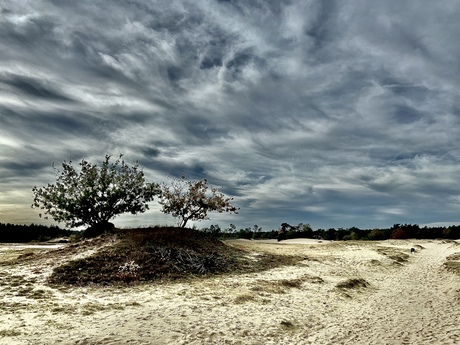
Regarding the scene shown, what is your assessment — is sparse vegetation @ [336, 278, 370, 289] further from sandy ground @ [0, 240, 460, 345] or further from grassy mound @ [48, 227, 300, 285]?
grassy mound @ [48, 227, 300, 285]

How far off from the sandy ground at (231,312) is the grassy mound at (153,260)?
1939 mm

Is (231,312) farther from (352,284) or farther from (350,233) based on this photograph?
(350,233)

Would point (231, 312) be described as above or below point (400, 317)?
above

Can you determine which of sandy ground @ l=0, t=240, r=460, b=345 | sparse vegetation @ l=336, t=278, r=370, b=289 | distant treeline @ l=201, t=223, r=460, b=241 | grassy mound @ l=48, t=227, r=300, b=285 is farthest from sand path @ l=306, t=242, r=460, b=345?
distant treeline @ l=201, t=223, r=460, b=241

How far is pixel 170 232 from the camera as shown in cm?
3209

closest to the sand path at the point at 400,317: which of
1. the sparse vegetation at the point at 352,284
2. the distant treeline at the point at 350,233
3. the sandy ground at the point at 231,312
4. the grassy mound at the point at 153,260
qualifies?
the sandy ground at the point at 231,312

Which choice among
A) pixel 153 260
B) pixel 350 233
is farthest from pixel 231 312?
pixel 350 233

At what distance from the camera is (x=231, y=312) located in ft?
50.7

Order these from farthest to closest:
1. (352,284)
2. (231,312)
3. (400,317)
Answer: (352,284)
(400,317)
(231,312)

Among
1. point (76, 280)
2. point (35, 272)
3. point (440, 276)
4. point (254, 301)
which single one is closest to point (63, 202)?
point (35, 272)

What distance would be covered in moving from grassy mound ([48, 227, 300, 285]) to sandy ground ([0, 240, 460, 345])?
1939 mm

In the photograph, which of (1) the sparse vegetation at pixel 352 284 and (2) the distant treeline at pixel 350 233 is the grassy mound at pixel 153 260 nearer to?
(1) the sparse vegetation at pixel 352 284

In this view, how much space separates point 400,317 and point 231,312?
8.67 meters

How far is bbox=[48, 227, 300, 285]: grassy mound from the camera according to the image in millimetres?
22183
